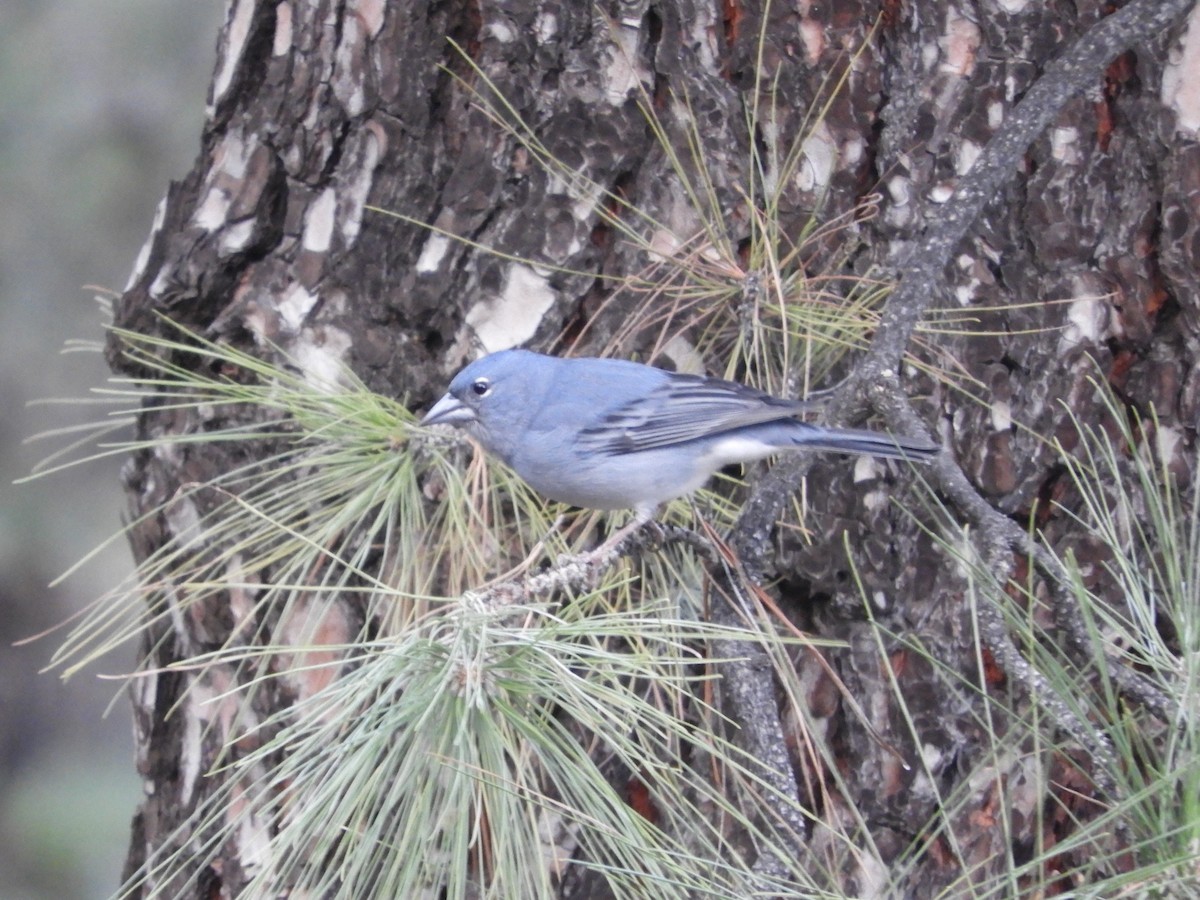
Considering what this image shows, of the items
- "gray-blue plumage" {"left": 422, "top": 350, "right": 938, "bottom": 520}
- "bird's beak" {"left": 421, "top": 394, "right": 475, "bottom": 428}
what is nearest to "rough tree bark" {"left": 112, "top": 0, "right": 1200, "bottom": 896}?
"gray-blue plumage" {"left": 422, "top": 350, "right": 938, "bottom": 520}

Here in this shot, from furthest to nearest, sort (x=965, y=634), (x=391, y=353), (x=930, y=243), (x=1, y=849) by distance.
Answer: (x=1, y=849), (x=391, y=353), (x=965, y=634), (x=930, y=243)

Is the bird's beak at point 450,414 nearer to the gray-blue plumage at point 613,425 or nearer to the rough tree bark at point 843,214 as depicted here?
the gray-blue plumage at point 613,425

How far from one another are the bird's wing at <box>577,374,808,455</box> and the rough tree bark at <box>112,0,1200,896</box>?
18cm

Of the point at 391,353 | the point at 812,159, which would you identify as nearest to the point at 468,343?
the point at 391,353

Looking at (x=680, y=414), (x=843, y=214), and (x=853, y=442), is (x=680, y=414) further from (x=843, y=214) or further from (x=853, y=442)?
(x=843, y=214)

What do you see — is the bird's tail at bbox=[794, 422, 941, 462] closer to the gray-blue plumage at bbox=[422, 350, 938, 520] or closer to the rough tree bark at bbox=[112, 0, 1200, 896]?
the gray-blue plumage at bbox=[422, 350, 938, 520]

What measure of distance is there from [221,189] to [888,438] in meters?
1.53

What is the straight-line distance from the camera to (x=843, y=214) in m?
2.42

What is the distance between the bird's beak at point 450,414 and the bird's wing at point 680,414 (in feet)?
0.88

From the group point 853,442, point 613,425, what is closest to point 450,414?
point 613,425

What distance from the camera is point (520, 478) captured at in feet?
8.08

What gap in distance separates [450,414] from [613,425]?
390 mm

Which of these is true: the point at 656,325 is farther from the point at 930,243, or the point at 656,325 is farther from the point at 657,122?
the point at 930,243

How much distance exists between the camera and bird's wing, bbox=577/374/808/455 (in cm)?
226
